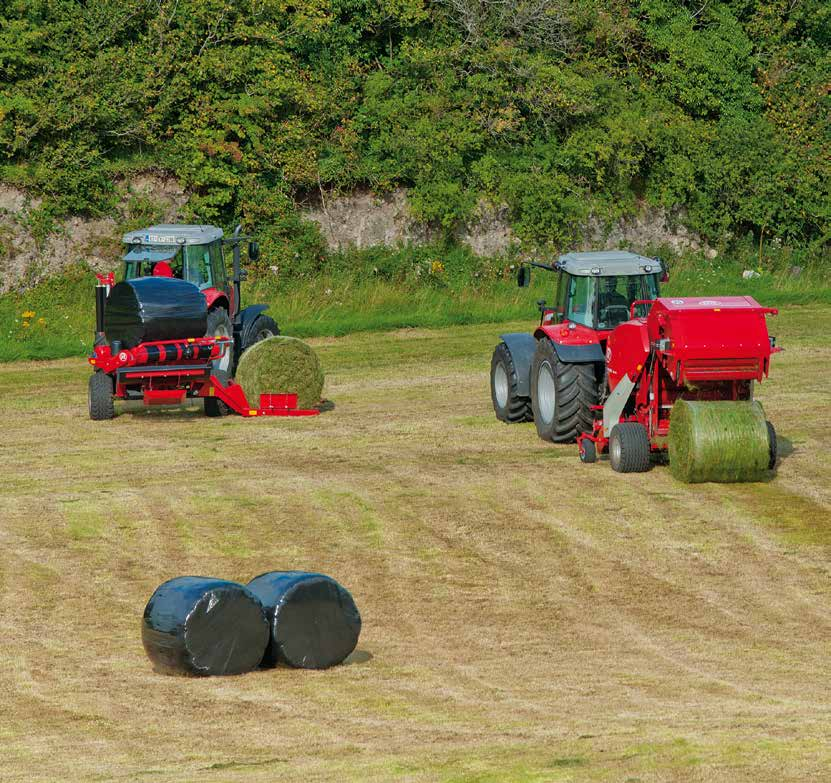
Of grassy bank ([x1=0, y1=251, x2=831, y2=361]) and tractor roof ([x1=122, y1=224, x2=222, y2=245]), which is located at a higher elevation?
tractor roof ([x1=122, y1=224, x2=222, y2=245])

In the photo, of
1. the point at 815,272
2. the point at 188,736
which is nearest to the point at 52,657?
the point at 188,736

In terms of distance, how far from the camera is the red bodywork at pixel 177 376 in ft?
63.2

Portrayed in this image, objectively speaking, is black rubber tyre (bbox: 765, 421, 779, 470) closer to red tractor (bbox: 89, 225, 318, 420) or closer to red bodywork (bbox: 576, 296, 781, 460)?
red bodywork (bbox: 576, 296, 781, 460)

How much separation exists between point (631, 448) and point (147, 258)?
830 centimetres

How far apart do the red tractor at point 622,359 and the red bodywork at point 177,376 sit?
3021 millimetres

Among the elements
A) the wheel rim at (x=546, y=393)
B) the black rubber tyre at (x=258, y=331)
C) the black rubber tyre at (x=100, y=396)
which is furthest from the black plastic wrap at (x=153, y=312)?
Answer: the wheel rim at (x=546, y=393)

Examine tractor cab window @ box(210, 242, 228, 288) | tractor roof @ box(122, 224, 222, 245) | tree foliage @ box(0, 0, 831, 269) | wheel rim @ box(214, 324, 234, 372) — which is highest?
tree foliage @ box(0, 0, 831, 269)

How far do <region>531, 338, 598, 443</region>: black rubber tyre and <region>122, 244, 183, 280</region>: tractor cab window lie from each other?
19.5 feet

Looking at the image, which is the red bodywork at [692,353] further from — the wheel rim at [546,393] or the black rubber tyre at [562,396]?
the wheel rim at [546,393]

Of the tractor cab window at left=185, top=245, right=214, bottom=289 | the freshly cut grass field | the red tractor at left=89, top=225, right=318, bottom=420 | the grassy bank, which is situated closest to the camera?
the freshly cut grass field

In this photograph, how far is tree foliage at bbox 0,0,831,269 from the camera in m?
31.1

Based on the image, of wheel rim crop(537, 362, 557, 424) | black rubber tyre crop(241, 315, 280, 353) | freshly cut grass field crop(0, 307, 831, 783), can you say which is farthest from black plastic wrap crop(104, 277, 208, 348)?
wheel rim crop(537, 362, 557, 424)

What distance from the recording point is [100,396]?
20.0 meters

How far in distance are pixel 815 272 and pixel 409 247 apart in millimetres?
9148
